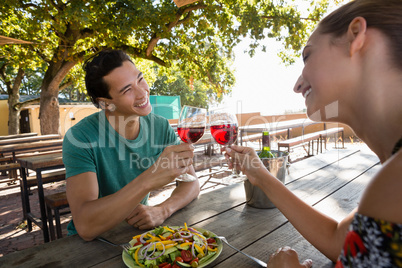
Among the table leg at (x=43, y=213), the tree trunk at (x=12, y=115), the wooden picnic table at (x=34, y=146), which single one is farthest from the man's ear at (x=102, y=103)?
the tree trunk at (x=12, y=115)

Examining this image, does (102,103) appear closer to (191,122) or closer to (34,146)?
(191,122)

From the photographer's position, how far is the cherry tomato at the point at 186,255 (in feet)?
3.09

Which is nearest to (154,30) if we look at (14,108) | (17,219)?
(17,219)

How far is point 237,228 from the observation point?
50.5 inches

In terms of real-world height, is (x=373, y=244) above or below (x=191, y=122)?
below

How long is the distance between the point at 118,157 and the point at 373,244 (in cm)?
166

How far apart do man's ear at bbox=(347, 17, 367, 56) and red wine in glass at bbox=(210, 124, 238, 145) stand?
2.88 feet

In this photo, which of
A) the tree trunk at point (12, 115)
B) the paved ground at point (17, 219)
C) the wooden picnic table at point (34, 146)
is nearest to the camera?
the paved ground at point (17, 219)

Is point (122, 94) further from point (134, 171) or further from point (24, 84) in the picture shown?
point (24, 84)

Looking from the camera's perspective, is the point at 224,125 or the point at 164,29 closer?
the point at 224,125

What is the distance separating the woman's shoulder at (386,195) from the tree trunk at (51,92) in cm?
813

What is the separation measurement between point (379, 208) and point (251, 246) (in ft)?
2.42

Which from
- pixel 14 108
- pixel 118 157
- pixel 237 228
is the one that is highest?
pixel 14 108

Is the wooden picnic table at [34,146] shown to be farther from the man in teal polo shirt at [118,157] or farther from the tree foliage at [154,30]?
the man in teal polo shirt at [118,157]
